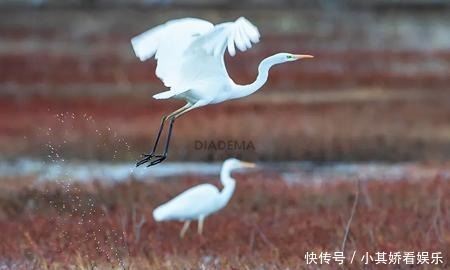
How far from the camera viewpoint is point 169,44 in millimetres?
7223

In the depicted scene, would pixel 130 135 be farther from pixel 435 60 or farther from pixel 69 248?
pixel 435 60

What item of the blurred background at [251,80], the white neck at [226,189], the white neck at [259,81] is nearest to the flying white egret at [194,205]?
the white neck at [226,189]

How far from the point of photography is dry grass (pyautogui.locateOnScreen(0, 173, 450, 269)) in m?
8.05

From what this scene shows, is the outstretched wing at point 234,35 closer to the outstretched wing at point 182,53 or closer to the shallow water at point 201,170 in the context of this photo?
the outstretched wing at point 182,53

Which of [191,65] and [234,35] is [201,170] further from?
[234,35]

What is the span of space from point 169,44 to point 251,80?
41.4 feet

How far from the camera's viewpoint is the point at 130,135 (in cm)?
1527

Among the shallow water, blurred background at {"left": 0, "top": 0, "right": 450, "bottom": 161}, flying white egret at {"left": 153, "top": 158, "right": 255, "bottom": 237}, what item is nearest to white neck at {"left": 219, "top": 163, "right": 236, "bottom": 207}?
flying white egret at {"left": 153, "top": 158, "right": 255, "bottom": 237}

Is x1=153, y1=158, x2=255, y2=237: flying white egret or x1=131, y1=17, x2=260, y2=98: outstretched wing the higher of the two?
x1=131, y1=17, x2=260, y2=98: outstretched wing

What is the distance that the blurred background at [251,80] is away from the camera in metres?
14.7

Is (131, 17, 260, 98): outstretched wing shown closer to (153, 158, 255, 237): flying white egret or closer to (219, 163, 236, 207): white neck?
(153, 158, 255, 237): flying white egret

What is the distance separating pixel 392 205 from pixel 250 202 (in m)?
1.23

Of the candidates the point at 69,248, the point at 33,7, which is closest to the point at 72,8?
the point at 33,7

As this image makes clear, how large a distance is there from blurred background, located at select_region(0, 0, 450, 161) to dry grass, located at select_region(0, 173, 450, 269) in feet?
2.36
